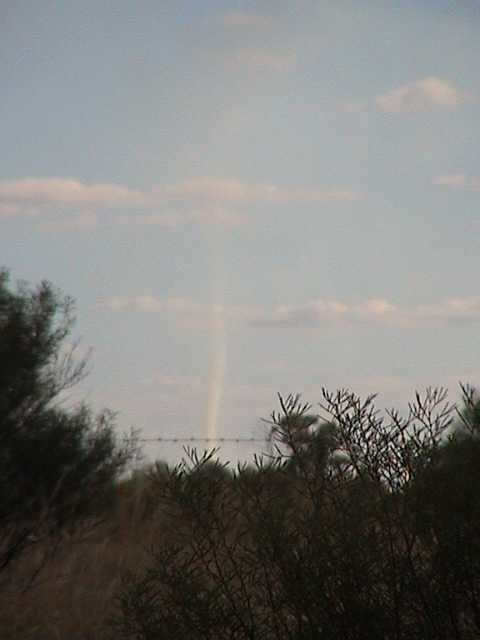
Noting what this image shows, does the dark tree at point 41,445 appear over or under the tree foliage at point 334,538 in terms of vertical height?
over

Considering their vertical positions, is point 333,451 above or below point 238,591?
above

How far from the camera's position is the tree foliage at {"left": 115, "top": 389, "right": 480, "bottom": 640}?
6031 mm

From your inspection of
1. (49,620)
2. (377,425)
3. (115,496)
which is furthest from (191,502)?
(115,496)

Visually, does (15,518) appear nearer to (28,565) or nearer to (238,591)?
(28,565)

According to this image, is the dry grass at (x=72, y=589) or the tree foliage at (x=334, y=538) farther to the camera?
the dry grass at (x=72, y=589)

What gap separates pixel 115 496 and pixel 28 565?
376 centimetres

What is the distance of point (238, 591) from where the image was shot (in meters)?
6.80

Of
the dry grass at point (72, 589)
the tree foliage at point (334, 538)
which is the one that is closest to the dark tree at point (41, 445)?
the dry grass at point (72, 589)

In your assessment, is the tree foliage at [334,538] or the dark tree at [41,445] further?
the dark tree at [41,445]

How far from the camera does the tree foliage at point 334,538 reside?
19.8ft

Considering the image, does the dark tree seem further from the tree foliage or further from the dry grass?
the tree foliage

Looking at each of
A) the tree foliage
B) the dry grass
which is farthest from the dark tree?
the tree foliage

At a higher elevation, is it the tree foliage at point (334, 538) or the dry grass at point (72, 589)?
the dry grass at point (72, 589)

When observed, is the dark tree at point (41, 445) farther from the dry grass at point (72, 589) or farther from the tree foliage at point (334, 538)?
the tree foliage at point (334, 538)
